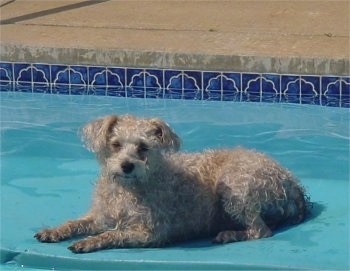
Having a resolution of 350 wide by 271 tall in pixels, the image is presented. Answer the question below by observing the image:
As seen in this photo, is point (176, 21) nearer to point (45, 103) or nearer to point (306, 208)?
point (45, 103)

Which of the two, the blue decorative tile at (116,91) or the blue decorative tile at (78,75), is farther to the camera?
the blue decorative tile at (78,75)

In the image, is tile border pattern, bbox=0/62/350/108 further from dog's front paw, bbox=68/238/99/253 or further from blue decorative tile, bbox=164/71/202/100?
dog's front paw, bbox=68/238/99/253

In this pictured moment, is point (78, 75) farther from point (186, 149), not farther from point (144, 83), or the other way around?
point (186, 149)

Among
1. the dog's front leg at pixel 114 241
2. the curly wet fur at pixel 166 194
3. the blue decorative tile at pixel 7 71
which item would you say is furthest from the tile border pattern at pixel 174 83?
the dog's front leg at pixel 114 241

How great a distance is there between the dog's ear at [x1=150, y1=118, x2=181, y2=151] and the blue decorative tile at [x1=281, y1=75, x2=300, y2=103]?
3.55m

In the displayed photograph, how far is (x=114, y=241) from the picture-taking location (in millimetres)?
6324

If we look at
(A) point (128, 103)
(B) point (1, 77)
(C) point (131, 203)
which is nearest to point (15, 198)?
(C) point (131, 203)

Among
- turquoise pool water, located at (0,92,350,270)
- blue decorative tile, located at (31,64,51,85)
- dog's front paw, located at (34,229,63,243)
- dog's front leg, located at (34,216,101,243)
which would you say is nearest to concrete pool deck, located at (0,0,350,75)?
blue decorative tile, located at (31,64,51,85)

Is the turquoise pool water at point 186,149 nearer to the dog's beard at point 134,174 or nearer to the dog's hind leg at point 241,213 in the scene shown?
the dog's hind leg at point 241,213

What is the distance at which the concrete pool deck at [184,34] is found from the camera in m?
9.71

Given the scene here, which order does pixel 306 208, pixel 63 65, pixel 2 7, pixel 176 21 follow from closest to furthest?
pixel 306 208 → pixel 63 65 → pixel 176 21 → pixel 2 7

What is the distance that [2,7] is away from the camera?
11922 mm

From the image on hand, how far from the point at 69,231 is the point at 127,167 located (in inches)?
23.9

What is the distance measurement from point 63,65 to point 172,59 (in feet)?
3.28
